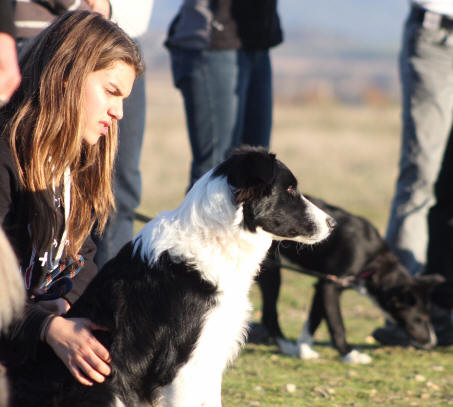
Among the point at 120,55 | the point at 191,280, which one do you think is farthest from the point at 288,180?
the point at 120,55

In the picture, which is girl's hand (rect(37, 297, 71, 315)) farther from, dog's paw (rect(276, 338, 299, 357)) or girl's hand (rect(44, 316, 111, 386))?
dog's paw (rect(276, 338, 299, 357))

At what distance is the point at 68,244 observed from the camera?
11.2 ft

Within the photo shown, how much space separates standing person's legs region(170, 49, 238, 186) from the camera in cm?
496

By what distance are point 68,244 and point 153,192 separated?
9801 millimetres

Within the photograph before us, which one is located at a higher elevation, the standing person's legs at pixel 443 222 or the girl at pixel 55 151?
the girl at pixel 55 151

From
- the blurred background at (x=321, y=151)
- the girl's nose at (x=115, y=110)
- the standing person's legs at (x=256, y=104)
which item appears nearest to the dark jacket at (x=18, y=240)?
the girl's nose at (x=115, y=110)

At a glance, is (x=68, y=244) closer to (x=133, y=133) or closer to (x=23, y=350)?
(x=23, y=350)

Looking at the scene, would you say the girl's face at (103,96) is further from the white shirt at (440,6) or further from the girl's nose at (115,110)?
the white shirt at (440,6)

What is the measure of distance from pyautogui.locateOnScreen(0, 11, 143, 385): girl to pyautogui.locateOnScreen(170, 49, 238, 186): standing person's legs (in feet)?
5.34

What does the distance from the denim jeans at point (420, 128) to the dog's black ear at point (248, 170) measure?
2829mm

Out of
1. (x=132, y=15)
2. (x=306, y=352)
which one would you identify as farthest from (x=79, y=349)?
(x=306, y=352)

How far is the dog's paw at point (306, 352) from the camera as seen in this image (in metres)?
5.25

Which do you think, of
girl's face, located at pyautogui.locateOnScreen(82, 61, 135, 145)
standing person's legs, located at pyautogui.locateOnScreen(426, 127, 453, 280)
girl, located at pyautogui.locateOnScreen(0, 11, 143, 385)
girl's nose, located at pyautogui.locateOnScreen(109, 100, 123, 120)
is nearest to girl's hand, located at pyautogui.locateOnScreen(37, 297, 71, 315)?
girl, located at pyautogui.locateOnScreen(0, 11, 143, 385)

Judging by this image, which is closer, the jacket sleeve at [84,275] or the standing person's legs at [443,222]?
the jacket sleeve at [84,275]
